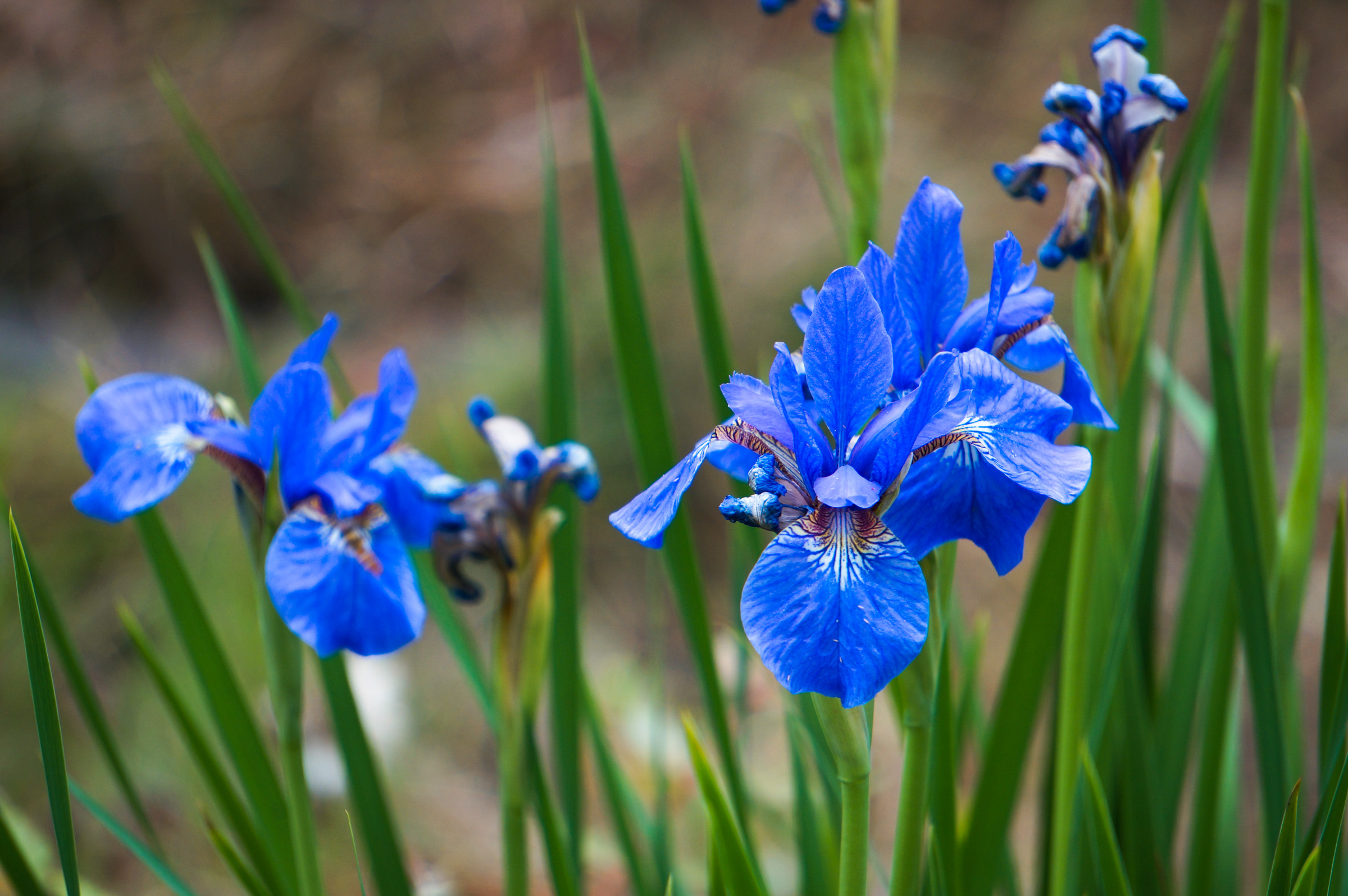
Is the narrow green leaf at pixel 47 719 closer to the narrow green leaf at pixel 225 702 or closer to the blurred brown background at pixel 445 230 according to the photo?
the narrow green leaf at pixel 225 702

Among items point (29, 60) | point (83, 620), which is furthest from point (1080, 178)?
point (29, 60)

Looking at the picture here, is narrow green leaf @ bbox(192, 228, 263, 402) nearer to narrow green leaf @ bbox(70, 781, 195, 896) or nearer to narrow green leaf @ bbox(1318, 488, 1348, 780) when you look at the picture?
narrow green leaf @ bbox(70, 781, 195, 896)

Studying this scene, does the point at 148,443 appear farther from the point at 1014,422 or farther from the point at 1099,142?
the point at 1099,142

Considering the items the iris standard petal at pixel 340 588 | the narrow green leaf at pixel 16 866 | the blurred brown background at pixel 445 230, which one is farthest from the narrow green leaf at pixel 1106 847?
the blurred brown background at pixel 445 230

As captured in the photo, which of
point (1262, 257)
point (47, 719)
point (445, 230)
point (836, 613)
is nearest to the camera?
point (836, 613)

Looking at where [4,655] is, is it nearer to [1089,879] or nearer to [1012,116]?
[1089,879]

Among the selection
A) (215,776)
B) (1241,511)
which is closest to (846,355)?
(1241,511)

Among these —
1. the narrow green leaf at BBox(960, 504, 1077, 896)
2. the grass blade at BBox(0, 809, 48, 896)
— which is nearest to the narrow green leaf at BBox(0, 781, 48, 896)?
the grass blade at BBox(0, 809, 48, 896)
